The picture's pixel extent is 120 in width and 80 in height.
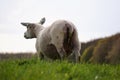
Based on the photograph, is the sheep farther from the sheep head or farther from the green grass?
the green grass

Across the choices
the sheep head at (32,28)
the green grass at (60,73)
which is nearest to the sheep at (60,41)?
the sheep head at (32,28)

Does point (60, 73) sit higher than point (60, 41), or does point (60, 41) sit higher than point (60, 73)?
point (60, 41)

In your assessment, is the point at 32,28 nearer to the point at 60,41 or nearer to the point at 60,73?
the point at 60,41

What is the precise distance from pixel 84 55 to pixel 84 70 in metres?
17.2

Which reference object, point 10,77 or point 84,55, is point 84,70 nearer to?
point 10,77

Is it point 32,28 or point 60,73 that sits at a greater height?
point 32,28

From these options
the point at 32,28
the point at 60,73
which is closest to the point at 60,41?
the point at 60,73

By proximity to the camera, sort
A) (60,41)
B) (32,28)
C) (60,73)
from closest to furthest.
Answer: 1. (60,73)
2. (60,41)
3. (32,28)

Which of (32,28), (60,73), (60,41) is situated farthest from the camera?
(32,28)

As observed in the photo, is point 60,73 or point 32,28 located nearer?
point 60,73

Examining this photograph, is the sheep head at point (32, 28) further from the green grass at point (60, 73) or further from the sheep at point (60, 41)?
the green grass at point (60, 73)

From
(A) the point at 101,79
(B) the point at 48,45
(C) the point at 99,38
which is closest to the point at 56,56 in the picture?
(B) the point at 48,45

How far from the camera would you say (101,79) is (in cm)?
851

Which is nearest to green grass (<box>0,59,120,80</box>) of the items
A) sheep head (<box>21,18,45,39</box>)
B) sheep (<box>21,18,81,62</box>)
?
sheep (<box>21,18,81,62</box>)
